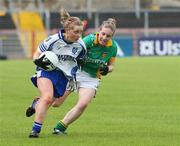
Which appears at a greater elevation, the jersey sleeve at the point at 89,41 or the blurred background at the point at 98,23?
the jersey sleeve at the point at 89,41

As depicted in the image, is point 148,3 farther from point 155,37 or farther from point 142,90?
point 142,90

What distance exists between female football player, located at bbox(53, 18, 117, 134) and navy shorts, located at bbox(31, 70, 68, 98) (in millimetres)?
343

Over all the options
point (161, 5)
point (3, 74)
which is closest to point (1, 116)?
point (3, 74)

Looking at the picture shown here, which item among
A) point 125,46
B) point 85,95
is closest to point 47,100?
point 85,95

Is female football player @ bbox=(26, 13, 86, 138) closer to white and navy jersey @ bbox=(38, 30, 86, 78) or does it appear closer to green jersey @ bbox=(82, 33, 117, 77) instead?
white and navy jersey @ bbox=(38, 30, 86, 78)

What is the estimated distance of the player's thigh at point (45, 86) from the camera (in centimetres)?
1041

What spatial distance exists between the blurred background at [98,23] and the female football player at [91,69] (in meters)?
38.3

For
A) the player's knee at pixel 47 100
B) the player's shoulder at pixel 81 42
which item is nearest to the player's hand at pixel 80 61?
the player's shoulder at pixel 81 42

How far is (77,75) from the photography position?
36.6ft

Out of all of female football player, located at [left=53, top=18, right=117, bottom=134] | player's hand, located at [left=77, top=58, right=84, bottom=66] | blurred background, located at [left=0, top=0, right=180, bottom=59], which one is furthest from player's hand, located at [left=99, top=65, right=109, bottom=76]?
blurred background, located at [left=0, top=0, right=180, bottom=59]

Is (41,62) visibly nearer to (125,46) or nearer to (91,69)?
(91,69)

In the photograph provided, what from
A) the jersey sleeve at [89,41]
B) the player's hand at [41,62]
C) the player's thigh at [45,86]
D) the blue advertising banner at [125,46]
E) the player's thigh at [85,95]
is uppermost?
the jersey sleeve at [89,41]

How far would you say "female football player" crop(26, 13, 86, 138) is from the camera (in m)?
10.4

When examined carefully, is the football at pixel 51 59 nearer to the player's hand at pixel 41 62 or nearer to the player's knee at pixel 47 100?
the player's hand at pixel 41 62
